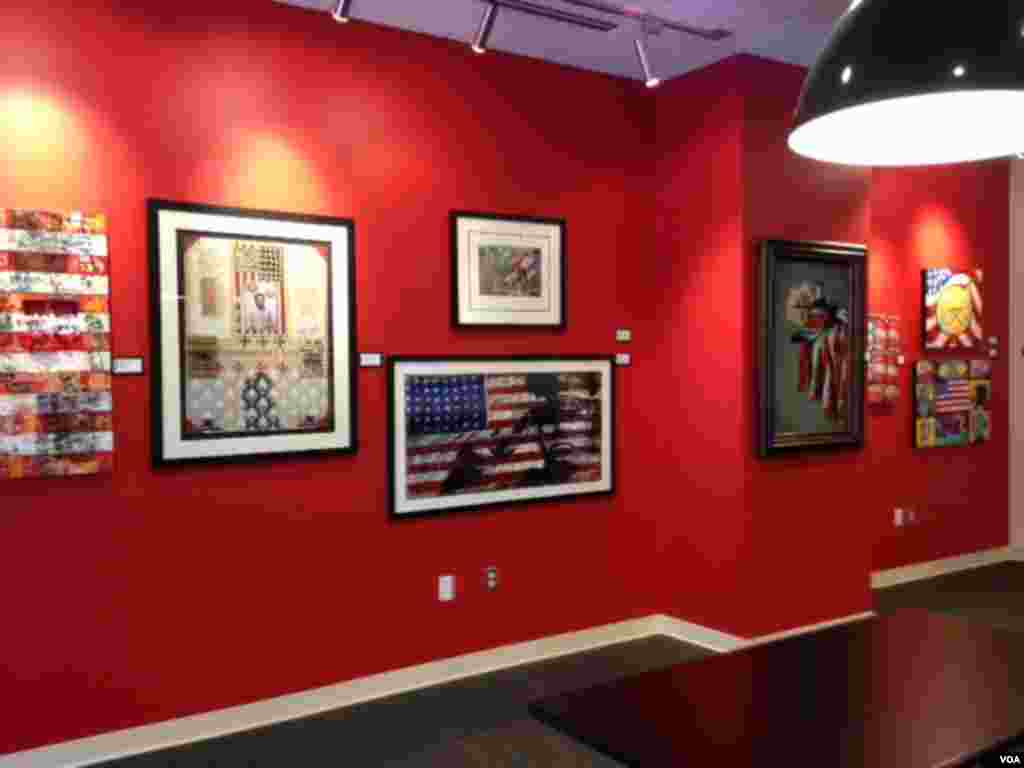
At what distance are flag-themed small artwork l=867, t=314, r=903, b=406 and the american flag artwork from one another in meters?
1.94

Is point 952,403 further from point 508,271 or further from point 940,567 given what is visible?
point 508,271

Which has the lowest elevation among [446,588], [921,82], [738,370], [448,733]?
[448,733]

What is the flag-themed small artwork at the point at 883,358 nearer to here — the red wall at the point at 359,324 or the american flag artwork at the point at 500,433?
the red wall at the point at 359,324

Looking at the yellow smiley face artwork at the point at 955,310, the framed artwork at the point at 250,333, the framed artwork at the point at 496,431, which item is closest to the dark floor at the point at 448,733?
the framed artwork at the point at 496,431

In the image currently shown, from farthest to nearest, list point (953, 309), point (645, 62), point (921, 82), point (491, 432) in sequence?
1. point (953, 309)
2. point (491, 432)
3. point (645, 62)
4. point (921, 82)

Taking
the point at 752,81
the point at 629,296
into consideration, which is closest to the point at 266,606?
the point at 629,296

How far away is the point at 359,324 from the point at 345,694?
5.13 ft

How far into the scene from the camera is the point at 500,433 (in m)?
3.93

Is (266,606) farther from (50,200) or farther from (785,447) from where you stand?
(785,447)

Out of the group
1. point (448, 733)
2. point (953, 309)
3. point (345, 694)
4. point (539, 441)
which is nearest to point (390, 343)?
point (539, 441)

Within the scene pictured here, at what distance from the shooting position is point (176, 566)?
3178 millimetres

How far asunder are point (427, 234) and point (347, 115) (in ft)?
1.97

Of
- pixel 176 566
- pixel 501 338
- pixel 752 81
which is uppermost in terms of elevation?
pixel 752 81

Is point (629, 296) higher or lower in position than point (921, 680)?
higher
